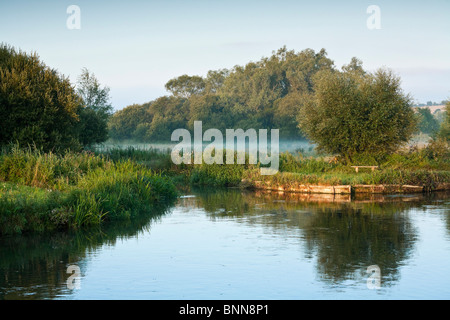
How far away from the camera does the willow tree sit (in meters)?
29.2

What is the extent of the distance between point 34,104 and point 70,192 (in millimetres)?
12144

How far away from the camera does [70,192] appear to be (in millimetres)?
15266

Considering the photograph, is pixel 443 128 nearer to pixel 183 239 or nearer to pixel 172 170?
pixel 172 170

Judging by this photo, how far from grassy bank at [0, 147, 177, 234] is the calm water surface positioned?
649mm

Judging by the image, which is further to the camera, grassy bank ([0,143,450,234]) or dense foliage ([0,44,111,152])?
dense foliage ([0,44,111,152])

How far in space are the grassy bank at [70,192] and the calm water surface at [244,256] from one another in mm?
649

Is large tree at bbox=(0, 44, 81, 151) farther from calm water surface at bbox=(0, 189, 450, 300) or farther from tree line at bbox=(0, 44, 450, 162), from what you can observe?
calm water surface at bbox=(0, 189, 450, 300)

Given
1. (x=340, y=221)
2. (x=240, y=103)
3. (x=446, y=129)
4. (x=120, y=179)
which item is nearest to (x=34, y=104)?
(x=120, y=179)

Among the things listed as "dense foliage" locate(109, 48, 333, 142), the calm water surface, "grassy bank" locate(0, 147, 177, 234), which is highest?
"dense foliage" locate(109, 48, 333, 142)

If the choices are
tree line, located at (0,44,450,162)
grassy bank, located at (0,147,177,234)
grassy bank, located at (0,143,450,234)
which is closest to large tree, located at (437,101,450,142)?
tree line, located at (0,44,450,162)

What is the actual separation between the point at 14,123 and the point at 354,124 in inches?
660

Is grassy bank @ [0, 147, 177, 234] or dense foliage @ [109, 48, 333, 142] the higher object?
dense foliage @ [109, 48, 333, 142]

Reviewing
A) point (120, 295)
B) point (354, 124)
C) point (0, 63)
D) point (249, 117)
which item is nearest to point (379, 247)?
point (120, 295)

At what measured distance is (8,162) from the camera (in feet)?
62.9
